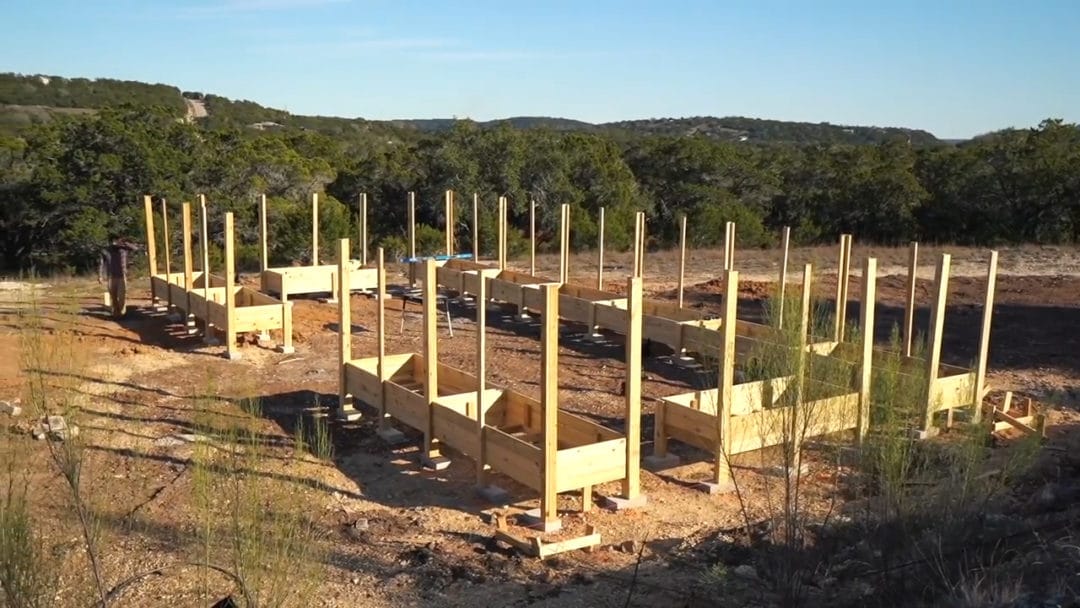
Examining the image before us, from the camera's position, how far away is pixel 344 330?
973 centimetres

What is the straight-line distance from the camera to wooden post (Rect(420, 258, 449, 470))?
27.5 ft

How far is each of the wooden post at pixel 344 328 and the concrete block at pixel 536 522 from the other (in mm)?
2830

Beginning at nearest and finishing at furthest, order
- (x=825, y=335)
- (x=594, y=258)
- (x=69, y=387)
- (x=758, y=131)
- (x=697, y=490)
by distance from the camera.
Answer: (x=69, y=387), (x=697, y=490), (x=825, y=335), (x=594, y=258), (x=758, y=131)

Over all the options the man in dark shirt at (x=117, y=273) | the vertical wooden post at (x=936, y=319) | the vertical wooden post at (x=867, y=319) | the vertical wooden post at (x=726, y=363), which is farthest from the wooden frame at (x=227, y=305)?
the vertical wooden post at (x=936, y=319)

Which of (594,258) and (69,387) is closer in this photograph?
(69,387)

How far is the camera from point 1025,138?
29.4m

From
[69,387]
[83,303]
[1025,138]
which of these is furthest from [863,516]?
[1025,138]

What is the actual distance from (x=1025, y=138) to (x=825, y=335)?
2172 cm

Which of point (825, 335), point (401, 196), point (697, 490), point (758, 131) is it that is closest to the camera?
point (697, 490)

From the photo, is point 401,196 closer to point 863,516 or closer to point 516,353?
point 516,353

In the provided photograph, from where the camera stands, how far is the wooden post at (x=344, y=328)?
9.52 meters

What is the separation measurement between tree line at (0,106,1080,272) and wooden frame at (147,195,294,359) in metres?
7.88

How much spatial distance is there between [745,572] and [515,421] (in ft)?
11.0

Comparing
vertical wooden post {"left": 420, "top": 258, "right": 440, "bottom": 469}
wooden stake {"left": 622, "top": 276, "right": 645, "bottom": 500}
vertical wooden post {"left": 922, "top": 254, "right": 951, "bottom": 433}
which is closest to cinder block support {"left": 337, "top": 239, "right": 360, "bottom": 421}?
vertical wooden post {"left": 420, "top": 258, "right": 440, "bottom": 469}
